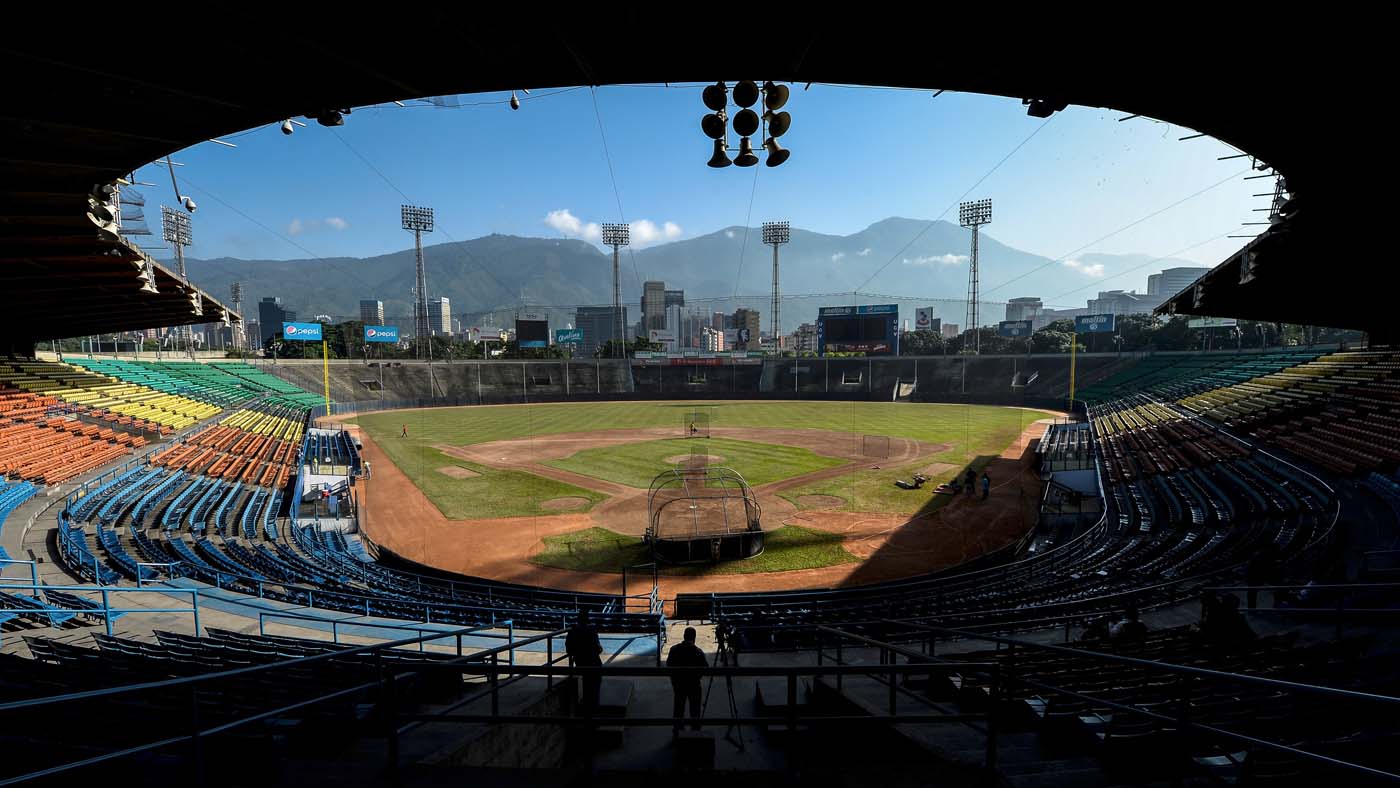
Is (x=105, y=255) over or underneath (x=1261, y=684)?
over

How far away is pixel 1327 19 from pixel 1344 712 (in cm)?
661

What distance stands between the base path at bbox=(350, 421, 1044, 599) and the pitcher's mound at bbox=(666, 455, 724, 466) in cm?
502

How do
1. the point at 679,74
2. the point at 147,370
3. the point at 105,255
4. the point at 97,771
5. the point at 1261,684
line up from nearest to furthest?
the point at 1261,684
the point at 97,771
the point at 679,74
the point at 105,255
the point at 147,370

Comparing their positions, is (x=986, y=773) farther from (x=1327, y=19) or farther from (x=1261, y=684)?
(x=1327, y=19)

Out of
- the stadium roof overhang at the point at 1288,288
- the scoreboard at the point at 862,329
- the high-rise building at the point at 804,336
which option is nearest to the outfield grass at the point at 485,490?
the stadium roof overhang at the point at 1288,288

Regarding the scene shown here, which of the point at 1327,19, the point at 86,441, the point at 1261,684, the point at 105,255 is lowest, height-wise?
the point at 86,441

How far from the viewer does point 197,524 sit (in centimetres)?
1667

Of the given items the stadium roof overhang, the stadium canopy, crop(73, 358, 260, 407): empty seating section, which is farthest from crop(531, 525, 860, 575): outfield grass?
crop(73, 358, 260, 407): empty seating section

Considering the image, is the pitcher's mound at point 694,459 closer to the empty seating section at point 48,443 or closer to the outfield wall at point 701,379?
the empty seating section at point 48,443

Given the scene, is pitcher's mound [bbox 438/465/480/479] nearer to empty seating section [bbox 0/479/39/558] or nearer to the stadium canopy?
empty seating section [bbox 0/479/39/558]

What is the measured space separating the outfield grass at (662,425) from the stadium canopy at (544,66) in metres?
17.1

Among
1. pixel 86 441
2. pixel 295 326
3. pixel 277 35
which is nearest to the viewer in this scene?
pixel 277 35

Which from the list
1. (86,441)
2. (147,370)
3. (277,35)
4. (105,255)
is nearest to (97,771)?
(277,35)

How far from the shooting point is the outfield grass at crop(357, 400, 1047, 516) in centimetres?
2555
